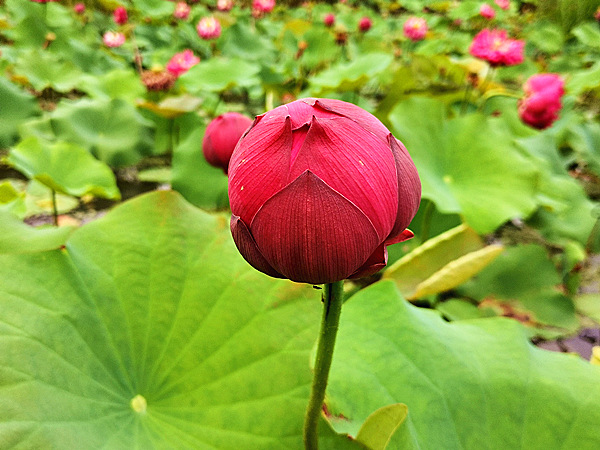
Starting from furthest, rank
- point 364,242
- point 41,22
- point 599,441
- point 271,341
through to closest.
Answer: point 41,22 < point 271,341 < point 599,441 < point 364,242

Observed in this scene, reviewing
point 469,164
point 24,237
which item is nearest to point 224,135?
point 24,237

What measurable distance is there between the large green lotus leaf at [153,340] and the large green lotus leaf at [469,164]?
59cm

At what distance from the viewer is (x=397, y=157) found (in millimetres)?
296

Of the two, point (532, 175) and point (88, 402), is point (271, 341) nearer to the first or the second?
point (88, 402)

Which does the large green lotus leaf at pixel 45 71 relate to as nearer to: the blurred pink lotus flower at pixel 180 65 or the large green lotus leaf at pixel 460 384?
the blurred pink lotus flower at pixel 180 65

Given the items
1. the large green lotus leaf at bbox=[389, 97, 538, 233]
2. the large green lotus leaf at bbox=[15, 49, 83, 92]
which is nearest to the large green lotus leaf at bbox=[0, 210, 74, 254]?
the large green lotus leaf at bbox=[389, 97, 538, 233]

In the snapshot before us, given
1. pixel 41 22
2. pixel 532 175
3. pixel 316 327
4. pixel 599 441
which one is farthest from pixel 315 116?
pixel 41 22

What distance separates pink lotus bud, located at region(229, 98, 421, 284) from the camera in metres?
0.26

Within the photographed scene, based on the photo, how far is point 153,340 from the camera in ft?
1.81

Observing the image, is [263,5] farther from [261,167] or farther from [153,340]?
[261,167]

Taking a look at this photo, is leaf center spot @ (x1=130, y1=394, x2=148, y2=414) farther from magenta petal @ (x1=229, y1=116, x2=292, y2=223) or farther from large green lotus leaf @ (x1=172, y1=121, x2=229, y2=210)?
large green lotus leaf @ (x1=172, y1=121, x2=229, y2=210)

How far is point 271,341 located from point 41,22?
2808mm

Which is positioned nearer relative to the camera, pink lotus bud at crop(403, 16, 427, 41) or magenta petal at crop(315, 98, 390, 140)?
magenta petal at crop(315, 98, 390, 140)

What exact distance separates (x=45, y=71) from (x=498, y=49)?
1.87 metres
